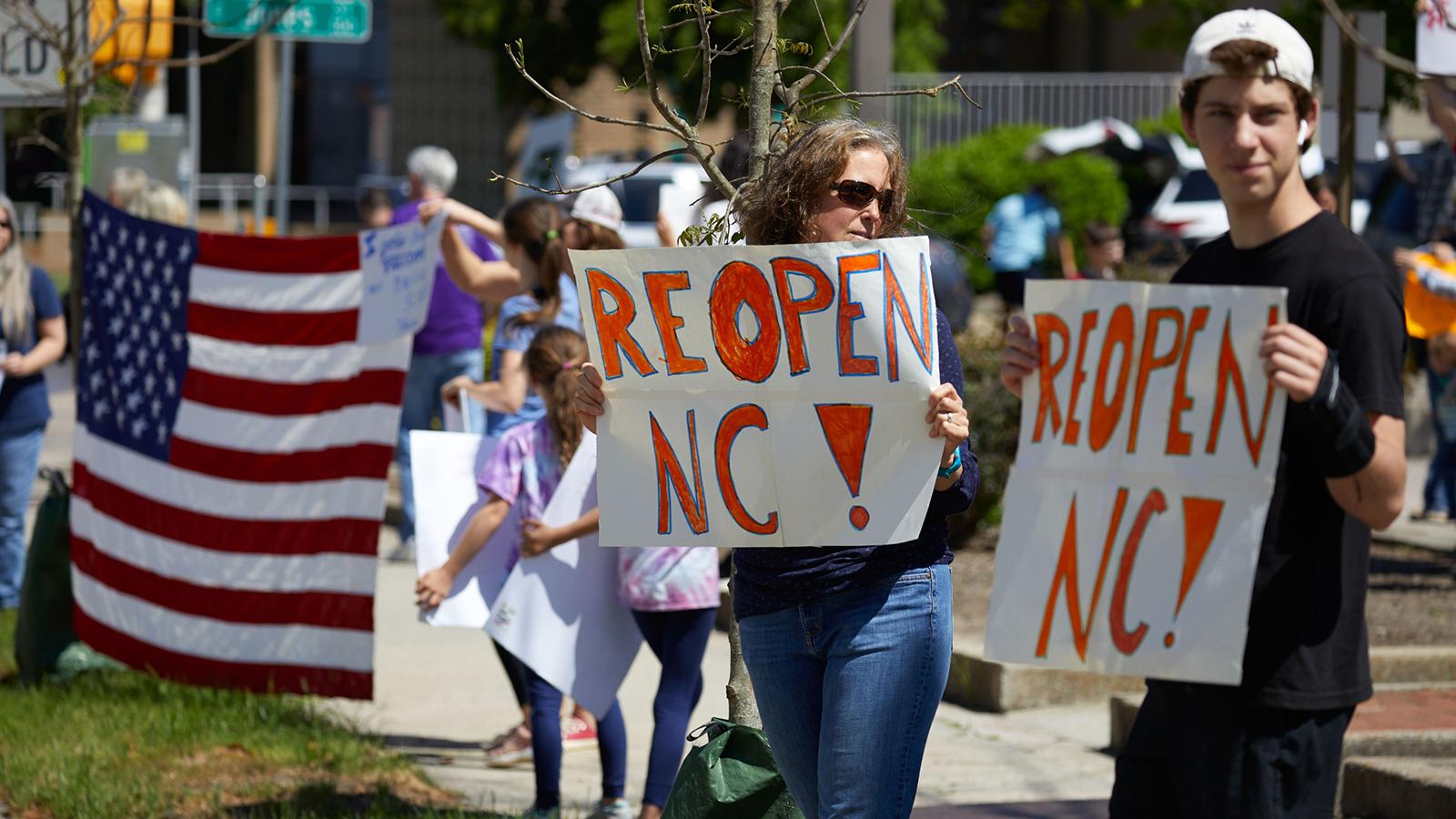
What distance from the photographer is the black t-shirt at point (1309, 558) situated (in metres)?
2.61

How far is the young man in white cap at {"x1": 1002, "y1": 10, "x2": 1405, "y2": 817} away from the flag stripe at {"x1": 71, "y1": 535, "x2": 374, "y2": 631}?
393 centimetres

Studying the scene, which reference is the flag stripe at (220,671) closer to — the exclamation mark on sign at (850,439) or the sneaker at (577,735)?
the sneaker at (577,735)

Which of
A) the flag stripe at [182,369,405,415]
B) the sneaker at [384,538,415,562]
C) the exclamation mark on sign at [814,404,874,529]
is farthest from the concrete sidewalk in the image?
the exclamation mark on sign at [814,404,874,529]

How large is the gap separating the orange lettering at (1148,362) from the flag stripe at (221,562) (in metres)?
3.89

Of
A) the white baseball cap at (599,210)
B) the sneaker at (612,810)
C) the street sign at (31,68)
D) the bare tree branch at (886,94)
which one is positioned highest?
the street sign at (31,68)

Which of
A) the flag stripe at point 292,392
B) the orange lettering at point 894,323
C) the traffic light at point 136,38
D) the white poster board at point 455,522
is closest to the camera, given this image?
the orange lettering at point 894,323

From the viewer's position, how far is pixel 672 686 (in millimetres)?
5074

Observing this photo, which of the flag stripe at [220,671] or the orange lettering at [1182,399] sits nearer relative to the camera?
the orange lettering at [1182,399]

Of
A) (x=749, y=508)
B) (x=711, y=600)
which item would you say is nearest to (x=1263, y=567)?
(x=749, y=508)

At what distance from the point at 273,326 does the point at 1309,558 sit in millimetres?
4604

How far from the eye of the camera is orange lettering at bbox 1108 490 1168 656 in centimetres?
266

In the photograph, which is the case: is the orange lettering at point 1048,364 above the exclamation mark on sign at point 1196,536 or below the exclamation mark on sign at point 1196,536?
above

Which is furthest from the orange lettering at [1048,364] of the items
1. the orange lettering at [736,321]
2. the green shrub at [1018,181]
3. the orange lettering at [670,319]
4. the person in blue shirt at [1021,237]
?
the green shrub at [1018,181]

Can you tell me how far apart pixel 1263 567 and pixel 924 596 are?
78cm
